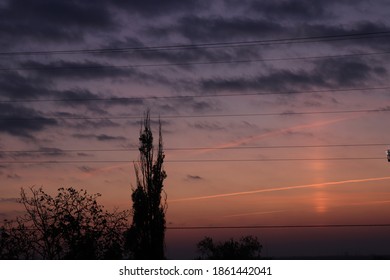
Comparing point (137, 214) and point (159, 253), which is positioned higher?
point (137, 214)

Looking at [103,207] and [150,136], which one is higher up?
[150,136]

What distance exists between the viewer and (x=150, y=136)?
1700 inches
